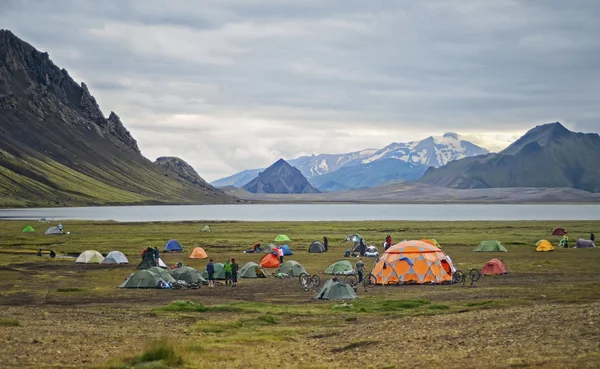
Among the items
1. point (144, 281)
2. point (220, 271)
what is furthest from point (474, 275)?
point (144, 281)

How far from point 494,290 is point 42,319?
28.1 m

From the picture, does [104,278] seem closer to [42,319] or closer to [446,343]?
[42,319]

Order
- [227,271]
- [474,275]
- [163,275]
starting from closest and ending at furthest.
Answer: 1. [474,275]
2. [163,275]
3. [227,271]

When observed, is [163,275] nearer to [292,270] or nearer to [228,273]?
[228,273]

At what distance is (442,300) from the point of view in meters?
43.8

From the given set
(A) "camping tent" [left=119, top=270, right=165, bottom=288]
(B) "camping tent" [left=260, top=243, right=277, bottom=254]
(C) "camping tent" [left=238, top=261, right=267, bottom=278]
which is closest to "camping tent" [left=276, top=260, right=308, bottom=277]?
(C) "camping tent" [left=238, top=261, right=267, bottom=278]

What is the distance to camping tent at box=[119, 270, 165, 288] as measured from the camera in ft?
174

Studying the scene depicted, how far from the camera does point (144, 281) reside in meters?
53.0

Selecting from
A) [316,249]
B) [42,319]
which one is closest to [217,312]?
[42,319]

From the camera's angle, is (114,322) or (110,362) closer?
(110,362)

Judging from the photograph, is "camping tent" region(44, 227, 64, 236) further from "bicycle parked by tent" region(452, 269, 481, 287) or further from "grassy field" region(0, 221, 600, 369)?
"bicycle parked by tent" region(452, 269, 481, 287)

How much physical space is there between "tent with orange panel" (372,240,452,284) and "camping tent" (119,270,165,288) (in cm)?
1640

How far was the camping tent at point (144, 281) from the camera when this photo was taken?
52.9m

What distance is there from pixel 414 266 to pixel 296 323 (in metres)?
20.9
